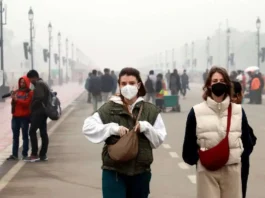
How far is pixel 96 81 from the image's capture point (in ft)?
97.0

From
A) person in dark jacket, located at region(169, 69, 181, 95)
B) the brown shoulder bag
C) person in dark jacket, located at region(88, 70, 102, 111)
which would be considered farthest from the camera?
person in dark jacket, located at region(169, 69, 181, 95)

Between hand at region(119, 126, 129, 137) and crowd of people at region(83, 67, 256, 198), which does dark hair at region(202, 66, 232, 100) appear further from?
hand at region(119, 126, 129, 137)

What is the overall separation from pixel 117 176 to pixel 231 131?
89cm

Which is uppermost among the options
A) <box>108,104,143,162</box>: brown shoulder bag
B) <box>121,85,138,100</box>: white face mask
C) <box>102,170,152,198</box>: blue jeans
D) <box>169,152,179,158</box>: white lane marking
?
<box>121,85,138,100</box>: white face mask

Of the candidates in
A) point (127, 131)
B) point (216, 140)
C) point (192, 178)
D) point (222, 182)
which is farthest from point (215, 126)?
point (192, 178)

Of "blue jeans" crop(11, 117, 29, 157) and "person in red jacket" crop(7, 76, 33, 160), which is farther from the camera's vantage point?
"blue jeans" crop(11, 117, 29, 157)

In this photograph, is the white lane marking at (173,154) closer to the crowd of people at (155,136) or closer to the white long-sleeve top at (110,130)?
the crowd of people at (155,136)

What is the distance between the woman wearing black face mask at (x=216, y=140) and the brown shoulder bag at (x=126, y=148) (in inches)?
20.5

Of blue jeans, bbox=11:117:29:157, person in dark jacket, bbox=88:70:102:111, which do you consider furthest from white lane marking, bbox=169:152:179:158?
person in dark jacket, bbox=88:70:102:111

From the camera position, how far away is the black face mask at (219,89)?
5910mm

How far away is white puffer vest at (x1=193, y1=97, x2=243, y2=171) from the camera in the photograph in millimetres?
5957

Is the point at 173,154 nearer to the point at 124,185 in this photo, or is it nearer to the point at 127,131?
the point at 124,185

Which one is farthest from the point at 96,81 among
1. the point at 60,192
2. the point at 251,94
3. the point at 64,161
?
the point at 60,192

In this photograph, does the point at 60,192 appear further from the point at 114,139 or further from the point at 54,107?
the point at 114,139
